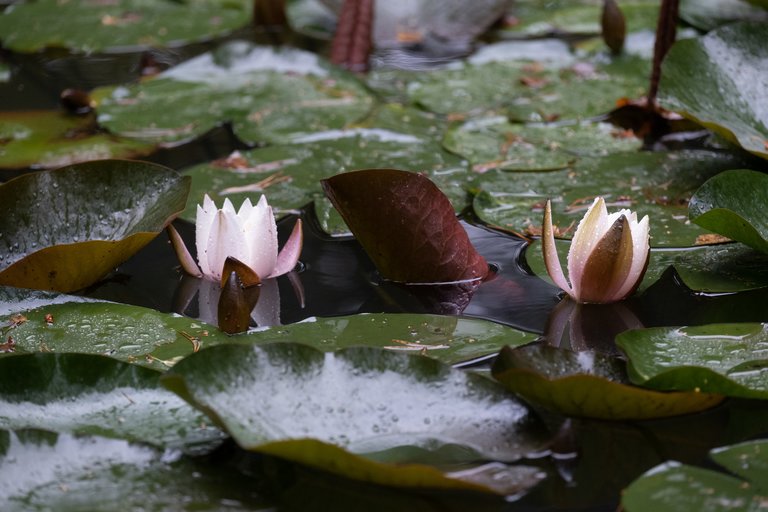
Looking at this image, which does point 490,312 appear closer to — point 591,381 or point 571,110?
point 591,381

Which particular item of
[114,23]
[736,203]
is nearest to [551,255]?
[736,203]

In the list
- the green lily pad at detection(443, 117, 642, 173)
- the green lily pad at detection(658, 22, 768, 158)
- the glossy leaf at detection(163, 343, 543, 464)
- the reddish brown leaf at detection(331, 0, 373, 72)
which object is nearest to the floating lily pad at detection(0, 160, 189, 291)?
the glossy leaf at detection(163, 343, 543, 464)

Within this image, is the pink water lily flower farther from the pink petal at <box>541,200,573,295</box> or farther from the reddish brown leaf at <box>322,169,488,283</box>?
the pink petal at <box>541,200,573,295</box>

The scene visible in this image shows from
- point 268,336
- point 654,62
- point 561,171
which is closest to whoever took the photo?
point 268,336

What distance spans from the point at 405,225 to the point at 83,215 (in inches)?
20.3

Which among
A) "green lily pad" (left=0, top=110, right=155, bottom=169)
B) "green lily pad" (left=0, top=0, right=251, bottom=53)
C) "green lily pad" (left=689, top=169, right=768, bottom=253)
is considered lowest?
"green lily pad" (left=0, top=110, right=155, bottom=169)

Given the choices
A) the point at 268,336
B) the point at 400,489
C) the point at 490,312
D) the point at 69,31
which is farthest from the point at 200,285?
the point at 69,31

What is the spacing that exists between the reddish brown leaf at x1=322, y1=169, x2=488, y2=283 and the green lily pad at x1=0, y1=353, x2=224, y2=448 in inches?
15.9

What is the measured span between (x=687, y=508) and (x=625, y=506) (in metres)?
0.06

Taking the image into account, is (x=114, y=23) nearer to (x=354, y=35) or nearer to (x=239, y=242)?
(x=354, y=35)

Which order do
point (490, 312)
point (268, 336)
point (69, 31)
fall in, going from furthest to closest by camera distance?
point (69, 31)
point (490, 312)
point (268, 336)

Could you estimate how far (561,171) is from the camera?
5.76 feet

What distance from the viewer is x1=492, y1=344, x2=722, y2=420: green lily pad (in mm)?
942

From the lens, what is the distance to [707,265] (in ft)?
4.47
